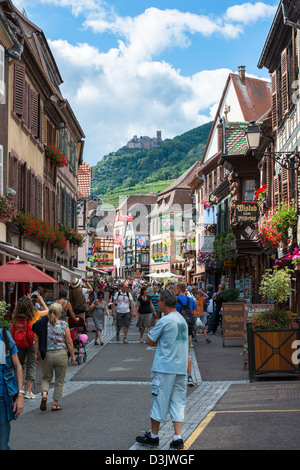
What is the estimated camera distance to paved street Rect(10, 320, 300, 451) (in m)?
7.57

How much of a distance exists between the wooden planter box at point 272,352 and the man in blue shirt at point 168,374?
4.99 m

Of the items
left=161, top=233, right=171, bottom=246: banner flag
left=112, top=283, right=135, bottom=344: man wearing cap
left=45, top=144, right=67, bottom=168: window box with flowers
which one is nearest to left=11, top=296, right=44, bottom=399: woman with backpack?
left=112, top=283, right=135, bottom=344: man wearing cap

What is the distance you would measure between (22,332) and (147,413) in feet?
8.64

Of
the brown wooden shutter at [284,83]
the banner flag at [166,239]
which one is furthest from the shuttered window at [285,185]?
the banner flag at [166,239]

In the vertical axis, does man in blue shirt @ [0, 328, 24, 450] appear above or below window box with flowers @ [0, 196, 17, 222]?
below

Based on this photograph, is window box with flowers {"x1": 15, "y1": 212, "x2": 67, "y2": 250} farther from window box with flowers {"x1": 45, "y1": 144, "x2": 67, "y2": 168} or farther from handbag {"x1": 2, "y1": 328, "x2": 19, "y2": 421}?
handbag {"x1": 2, "y1": 328, "x2": 19, "y2": 421}

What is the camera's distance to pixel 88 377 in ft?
44.6

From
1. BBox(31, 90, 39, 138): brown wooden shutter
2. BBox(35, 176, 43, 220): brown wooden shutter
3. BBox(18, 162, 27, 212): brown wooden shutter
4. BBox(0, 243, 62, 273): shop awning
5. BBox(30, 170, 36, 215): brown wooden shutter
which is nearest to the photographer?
BBox(0, 243, 62, 273): shop awning

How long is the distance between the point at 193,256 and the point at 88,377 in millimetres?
46099

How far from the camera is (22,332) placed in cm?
1105

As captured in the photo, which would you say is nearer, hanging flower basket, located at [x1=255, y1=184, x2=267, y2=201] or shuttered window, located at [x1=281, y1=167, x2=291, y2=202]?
shuttered window, located at [x1=281, y1=167, x2=291, y2=202]

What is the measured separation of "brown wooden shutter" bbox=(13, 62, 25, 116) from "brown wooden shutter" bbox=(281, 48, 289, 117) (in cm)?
800

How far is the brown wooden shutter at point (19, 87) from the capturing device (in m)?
21.2

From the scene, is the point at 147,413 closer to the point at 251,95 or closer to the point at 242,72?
the point at 251,95
